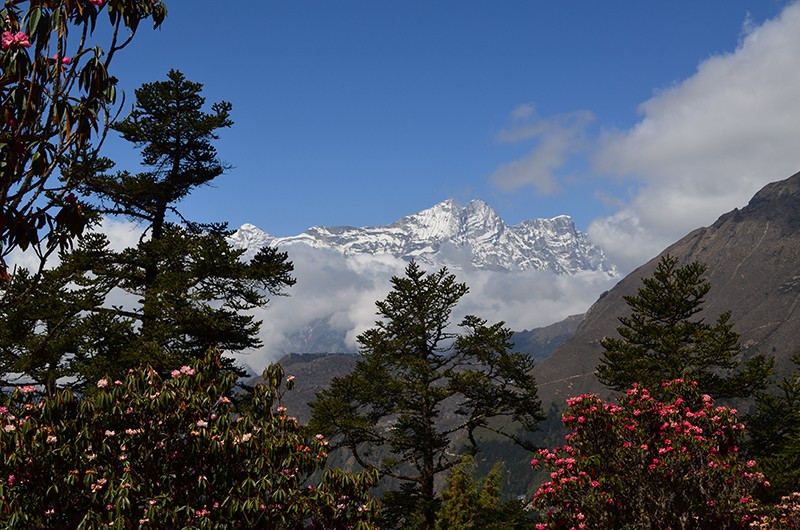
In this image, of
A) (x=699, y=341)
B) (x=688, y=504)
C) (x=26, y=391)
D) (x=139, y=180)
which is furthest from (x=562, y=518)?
(x=699, y=341)

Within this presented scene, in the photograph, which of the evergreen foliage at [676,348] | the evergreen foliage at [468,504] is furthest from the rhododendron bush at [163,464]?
the evergreen foliage at [676,348]

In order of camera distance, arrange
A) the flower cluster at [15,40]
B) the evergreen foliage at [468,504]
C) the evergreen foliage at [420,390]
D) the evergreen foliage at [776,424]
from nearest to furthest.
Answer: the flower cluster at [15,40], the evergreen foliage at [468,504], the evergreen foliage at [420,390], the evergreen foliage at [776,424]

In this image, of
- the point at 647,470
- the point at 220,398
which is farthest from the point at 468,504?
the point at 220,398

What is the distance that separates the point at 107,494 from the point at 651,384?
32622 millimetres

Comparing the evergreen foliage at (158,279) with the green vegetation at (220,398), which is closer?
the green vegetation at (220,398)

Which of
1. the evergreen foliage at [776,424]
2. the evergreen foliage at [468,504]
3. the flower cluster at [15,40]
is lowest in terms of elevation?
the evergreen foliage at [776,424]

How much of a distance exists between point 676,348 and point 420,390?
19074 mm

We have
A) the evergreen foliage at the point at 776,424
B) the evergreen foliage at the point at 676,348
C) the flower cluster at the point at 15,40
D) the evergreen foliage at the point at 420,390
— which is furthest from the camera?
the evergreen foliage at the point at 676,348

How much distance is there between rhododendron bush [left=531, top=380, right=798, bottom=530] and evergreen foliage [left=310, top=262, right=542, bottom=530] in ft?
39.5

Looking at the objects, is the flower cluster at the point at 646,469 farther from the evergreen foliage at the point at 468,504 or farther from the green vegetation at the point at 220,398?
the evergreen foliage at the point at 468,504

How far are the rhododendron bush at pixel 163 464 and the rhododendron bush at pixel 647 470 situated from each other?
664cm

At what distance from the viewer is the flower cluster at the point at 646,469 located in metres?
16.0

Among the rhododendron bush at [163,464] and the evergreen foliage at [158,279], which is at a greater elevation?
the evergreen foliage at [158,279]

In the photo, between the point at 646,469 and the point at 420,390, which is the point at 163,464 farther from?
the point at 420,390
